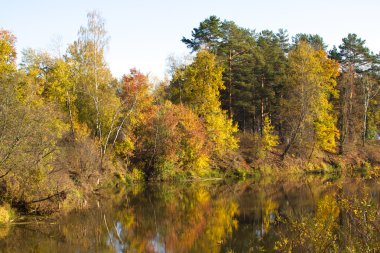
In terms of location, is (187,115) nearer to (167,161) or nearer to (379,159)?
(167,161)

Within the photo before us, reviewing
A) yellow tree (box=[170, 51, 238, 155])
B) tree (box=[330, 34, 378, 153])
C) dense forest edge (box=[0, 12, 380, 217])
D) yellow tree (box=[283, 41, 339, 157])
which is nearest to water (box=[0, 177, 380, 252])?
dense forest edge (box=[0, 12, 380, 217])

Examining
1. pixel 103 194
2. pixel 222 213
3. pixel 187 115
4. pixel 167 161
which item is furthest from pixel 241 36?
pixel 222 213

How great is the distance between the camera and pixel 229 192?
33.1m

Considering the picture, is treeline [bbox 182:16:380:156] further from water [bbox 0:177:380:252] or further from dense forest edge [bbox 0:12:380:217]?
water [bbox 0:177:380:252]

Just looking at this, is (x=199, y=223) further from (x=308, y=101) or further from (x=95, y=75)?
(x=308, y=101)

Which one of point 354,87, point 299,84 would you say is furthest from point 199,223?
point 354,87

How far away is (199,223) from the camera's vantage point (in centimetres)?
2195

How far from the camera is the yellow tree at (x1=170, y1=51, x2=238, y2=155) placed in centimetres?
4300

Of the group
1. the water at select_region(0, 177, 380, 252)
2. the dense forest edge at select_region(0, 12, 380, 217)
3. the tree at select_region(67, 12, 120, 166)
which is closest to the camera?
the water at select_region(0, 177, 380, 252)

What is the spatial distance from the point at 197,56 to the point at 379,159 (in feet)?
80.6

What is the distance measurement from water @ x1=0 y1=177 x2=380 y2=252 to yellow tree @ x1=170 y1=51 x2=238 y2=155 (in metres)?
10.1

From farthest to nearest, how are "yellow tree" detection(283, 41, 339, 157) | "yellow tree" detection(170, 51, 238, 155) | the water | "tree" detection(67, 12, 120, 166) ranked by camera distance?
"yellow tree" detection(283, 41, 339, 157) < "yellow tree" detection(170, 51, 238, 155) < "tree" detection(67, 12, 120, 166) < the water

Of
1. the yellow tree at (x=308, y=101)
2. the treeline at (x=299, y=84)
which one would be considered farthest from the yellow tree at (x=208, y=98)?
the yellow tree at (x=308, y=101)

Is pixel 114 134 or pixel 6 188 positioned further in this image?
pixel 114 134
